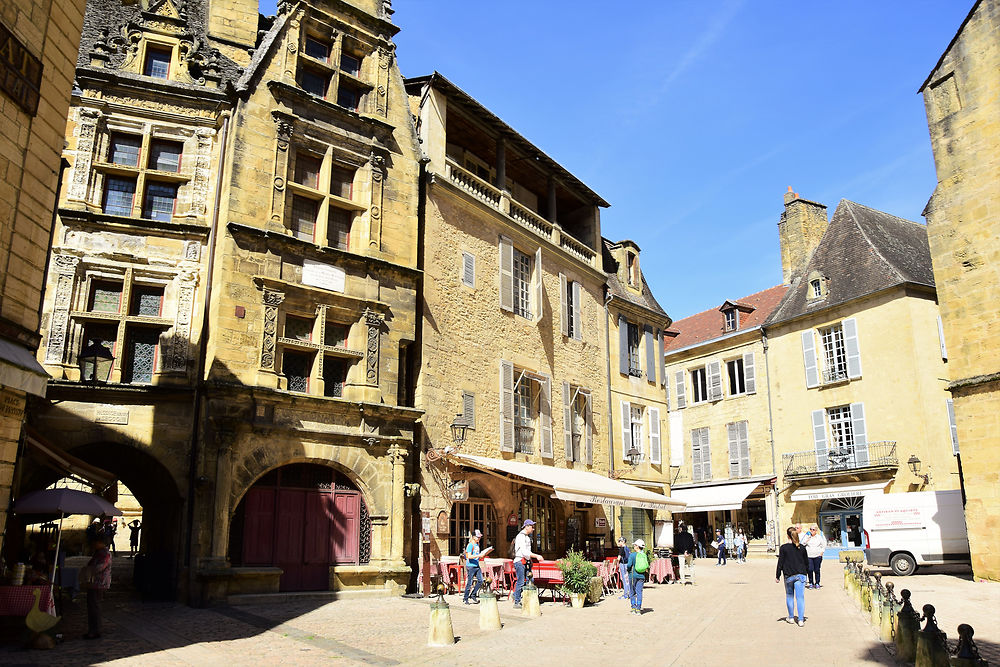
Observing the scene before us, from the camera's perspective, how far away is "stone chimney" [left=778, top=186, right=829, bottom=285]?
27.5 metres

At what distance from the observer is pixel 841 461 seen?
2273 cm

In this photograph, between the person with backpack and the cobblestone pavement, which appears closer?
the cobblestone pavement

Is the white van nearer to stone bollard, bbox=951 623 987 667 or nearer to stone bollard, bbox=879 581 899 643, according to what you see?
stone bollard, bbox=879 581 899 643

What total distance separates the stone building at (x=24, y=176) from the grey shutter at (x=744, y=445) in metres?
23.3

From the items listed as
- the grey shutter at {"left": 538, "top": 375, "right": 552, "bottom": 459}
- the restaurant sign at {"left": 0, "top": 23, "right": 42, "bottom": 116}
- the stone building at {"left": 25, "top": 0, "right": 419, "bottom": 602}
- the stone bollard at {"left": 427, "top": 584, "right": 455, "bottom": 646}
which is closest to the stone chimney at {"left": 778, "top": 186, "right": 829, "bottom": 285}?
the grey shutter at {"left": 538, "top": 375, "right": 552, "bottom": 459}

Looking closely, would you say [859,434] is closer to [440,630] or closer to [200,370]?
[440,630]

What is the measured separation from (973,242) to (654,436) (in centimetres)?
893

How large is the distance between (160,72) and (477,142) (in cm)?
676

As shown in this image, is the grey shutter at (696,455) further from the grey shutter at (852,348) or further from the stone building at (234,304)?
the stone building at (234,304)

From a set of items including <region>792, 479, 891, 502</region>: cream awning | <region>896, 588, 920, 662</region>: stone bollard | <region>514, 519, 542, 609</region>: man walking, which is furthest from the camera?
<region>792, 479, 891, 502</region>: cream awning

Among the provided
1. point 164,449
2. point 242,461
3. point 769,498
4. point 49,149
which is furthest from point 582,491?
point 769,498

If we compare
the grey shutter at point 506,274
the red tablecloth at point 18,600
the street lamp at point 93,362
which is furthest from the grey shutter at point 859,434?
the red tablecloth at point 18,600

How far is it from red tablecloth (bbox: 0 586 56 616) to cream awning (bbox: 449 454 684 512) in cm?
703

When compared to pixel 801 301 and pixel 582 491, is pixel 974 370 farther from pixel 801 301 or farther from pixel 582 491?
pixel 801 301
